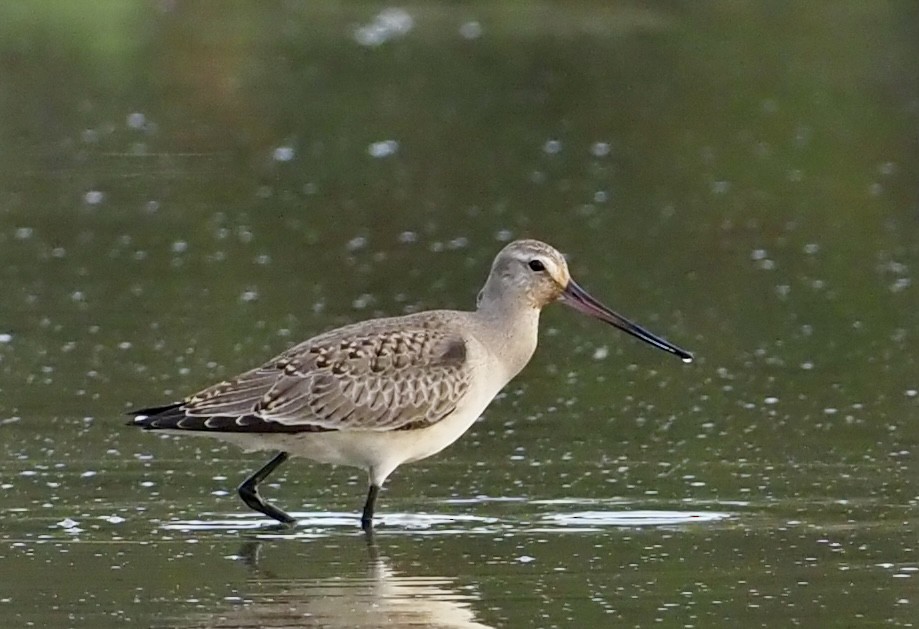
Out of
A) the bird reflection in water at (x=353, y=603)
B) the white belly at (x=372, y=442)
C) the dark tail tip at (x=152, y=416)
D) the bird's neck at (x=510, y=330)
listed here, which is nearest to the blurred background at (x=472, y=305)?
the bird reflection in water at (x=353, y=603)

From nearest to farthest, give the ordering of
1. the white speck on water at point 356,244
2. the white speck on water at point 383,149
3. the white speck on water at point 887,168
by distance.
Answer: the white speck on water at point 356,244 → the white speck on water at point 887,168 → the white speck on water at point 383,149

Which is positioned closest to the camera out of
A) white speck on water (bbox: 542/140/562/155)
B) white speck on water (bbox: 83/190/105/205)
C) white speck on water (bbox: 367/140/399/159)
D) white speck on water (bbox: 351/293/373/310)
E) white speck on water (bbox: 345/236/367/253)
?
white speck on water (bbox: 351/293/373/310)

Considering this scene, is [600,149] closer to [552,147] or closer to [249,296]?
[552,147]

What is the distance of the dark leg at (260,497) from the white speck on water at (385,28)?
2067cm

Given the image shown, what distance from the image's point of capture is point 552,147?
21547 millimetres

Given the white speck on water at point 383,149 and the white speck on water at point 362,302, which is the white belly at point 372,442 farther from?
the white speck on water at point 383,149

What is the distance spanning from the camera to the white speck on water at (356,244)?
1630cm

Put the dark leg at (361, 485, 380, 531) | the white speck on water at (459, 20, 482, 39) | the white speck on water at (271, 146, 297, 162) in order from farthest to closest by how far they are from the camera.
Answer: the white speck on water at (459, 20, 482, 39)
the white speck on water at (271, 146, 297, 162)
the dark leg at (361, 485, 380, 531)

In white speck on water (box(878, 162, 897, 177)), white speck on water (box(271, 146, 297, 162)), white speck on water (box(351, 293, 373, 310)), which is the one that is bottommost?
white speck on water (box(351, 293, 373, 310))

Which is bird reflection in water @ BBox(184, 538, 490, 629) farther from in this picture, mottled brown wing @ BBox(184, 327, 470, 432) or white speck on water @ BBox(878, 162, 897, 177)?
white speck on water @ BBox(878, 162, 897, 177)

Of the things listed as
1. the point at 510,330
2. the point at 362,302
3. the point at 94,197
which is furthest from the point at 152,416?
the point at 94,197

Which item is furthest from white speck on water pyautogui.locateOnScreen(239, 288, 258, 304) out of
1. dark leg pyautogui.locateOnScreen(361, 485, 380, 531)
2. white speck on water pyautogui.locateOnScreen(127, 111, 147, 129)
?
white speck on water pyautogui.locateOnScreen(127, 111, 147, 129)

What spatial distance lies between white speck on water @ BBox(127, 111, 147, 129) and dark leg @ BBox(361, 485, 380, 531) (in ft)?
45.4

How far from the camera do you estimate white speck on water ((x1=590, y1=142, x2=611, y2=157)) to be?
21041mm
